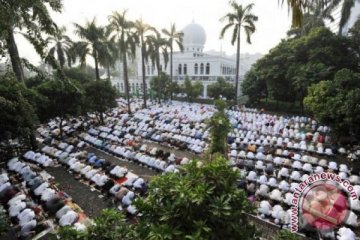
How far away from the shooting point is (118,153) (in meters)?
20.0

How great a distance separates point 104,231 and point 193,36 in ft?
208

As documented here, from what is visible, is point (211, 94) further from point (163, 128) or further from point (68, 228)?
point (68, 228)

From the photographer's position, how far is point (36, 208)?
12.0 m

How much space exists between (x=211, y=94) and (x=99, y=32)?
842 inches

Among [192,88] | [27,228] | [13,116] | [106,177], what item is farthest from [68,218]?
[192,88]

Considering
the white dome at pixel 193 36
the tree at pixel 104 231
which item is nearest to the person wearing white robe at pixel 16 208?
the tree at pixel 104 231

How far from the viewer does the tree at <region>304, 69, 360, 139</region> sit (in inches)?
597

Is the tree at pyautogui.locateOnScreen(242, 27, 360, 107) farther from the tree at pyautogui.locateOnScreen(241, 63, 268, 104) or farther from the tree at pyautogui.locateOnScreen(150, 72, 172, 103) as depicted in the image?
the tree at pyautogui.locateOnScreen(150, 72, 172, 103)

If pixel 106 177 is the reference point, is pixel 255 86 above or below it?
above

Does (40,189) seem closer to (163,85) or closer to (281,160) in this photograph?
(281,160)

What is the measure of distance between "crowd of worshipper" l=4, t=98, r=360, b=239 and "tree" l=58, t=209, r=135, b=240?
21.2ft

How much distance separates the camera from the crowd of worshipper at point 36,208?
10405 millimetres

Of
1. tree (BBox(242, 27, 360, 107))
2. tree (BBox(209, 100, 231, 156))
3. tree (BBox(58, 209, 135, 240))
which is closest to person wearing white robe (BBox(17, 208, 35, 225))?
tree (BBox(58, 209, 135, 240))

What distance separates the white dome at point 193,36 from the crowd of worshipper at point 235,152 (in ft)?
117
